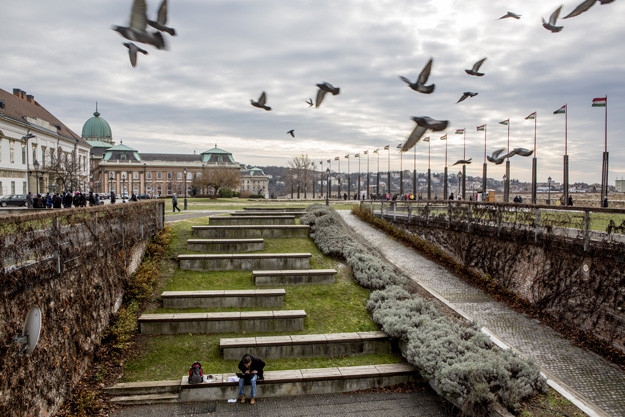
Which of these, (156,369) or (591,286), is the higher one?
(591,286)

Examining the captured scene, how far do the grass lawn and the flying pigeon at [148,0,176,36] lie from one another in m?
6.61

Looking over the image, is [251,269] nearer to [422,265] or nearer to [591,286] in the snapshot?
[422,265]

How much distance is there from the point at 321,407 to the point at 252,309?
156 inches

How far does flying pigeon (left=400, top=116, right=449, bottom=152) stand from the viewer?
18.4 feet

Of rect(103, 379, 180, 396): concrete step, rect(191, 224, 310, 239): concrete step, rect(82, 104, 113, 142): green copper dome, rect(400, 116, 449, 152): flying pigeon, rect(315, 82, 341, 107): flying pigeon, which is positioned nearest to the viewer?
rect(400, 116, 449, 152): flying pigeon

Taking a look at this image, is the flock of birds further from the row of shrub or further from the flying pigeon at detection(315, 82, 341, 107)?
the row of shrub

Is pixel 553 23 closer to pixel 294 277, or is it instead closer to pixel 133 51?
pixel 133 51

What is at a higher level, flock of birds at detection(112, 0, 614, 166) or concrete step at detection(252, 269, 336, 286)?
flock of birds at detection(112, 0, 614, 166)

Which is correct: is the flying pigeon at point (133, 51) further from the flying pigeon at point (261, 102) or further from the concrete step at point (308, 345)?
the concrete step at point (308, 345)

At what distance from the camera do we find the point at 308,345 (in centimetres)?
969

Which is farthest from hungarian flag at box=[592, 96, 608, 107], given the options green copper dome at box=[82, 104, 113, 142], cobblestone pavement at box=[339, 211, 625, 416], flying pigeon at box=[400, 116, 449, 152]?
green copper dome at box=[82, 104, 113, 142]

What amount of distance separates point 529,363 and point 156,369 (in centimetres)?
755

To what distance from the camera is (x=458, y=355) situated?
852 cm

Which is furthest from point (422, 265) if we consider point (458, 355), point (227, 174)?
point (227, 174)
